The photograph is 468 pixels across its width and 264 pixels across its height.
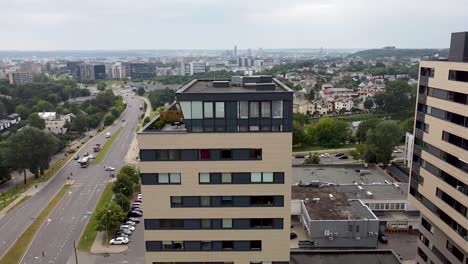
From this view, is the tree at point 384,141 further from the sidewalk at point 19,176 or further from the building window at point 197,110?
the sidewalk at point 19,176

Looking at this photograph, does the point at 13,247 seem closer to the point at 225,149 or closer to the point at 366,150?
the point at 225,149

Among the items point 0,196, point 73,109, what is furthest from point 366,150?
point 73,109

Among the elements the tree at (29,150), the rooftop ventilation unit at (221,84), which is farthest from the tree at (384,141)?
the tree at (29,150)

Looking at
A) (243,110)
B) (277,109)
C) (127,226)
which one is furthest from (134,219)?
(277,109)

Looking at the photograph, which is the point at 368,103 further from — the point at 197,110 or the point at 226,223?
the point at 197,110

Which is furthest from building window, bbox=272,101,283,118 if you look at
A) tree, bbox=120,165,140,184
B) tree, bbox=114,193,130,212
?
tree, bbox=120,165,140,184
